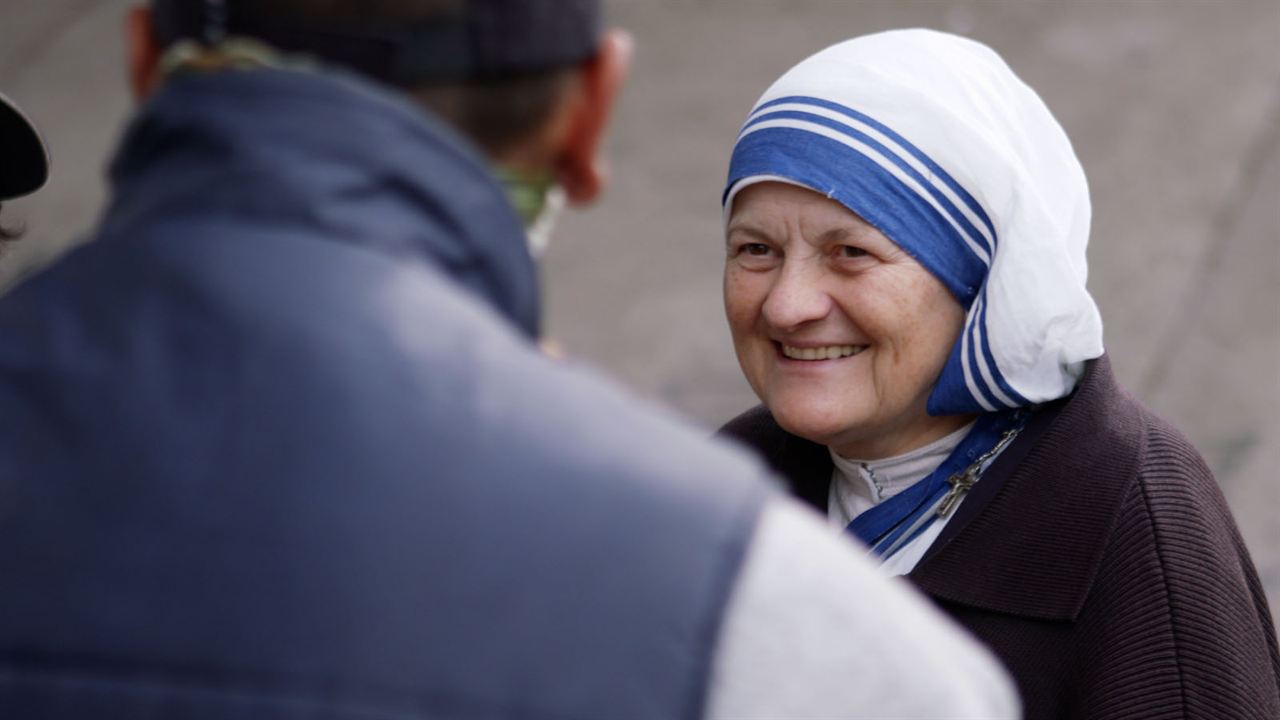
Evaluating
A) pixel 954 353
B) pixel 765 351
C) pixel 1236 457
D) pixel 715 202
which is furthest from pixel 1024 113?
pixel 715 202

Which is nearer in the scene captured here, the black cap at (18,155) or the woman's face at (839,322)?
the black cap at (18,155)

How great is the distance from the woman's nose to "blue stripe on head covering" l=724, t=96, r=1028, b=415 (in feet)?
0.54

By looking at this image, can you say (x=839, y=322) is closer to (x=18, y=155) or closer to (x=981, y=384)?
(x=981, y=384)

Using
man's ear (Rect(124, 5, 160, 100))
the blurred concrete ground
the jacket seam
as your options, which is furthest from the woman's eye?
the blurred concrete ground

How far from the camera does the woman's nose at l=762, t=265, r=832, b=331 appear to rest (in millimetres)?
2705

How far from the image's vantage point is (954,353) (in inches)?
103

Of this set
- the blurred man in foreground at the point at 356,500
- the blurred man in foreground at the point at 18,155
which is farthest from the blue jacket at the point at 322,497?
the blurred man in foreground at the point at 18,155

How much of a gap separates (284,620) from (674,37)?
8716 millimetres

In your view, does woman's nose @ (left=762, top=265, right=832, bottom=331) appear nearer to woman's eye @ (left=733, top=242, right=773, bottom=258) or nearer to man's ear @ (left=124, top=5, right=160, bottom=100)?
woman's eye @ (left=733, top=242, right=773, bottom=258)

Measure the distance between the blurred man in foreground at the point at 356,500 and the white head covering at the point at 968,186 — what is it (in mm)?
1428

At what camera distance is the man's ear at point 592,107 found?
4.44 feet

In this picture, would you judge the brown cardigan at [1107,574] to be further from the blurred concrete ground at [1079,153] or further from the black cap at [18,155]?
the blurred concrete ground at [1079,153]

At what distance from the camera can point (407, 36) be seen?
4.01ft

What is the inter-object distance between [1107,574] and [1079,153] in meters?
5.69
